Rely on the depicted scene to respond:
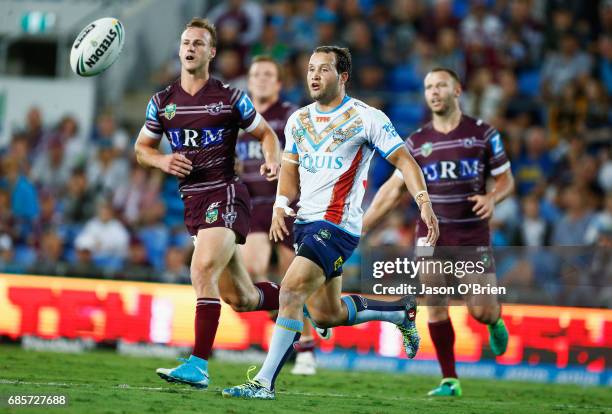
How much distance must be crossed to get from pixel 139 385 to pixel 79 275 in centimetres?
540

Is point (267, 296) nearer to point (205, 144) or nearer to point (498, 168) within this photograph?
point (205, 144)

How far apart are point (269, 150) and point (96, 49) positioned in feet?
5.91

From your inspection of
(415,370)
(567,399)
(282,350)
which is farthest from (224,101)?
(415,370)

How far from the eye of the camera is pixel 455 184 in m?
9.98

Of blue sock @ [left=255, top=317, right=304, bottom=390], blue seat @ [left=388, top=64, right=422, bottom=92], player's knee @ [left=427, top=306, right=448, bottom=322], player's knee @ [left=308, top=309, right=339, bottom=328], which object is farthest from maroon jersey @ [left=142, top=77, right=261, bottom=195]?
blue seat @ [left=388, top=64, right=422, bottom=92]

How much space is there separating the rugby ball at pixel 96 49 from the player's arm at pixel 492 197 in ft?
11.6

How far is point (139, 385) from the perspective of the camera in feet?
29.2

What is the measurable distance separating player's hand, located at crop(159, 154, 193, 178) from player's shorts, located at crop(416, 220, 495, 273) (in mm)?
2572

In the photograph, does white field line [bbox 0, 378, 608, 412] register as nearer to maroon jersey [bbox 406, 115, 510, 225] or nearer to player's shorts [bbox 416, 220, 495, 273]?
player's shorts [bbox 416, 220, 495, 273]

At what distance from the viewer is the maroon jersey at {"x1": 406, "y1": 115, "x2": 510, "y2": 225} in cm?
998

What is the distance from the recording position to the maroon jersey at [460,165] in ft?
32.7

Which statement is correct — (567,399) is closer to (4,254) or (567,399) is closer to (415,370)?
(415,370)

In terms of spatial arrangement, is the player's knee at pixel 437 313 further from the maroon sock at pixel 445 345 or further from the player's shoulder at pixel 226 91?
the player's shoulder at pixel 226 91

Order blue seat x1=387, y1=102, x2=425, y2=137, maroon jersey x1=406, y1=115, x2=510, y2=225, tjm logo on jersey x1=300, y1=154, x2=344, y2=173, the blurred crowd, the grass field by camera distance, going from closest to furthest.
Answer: the grass field < tjm logo on jersey x1=300, y1=154, x2=344, y2=173 < maroon jersey x1=406, y1=115, x2=510, y2=225 < the blurred crowd < blue seat x1=387, y1=102, x2=425, y2=137
